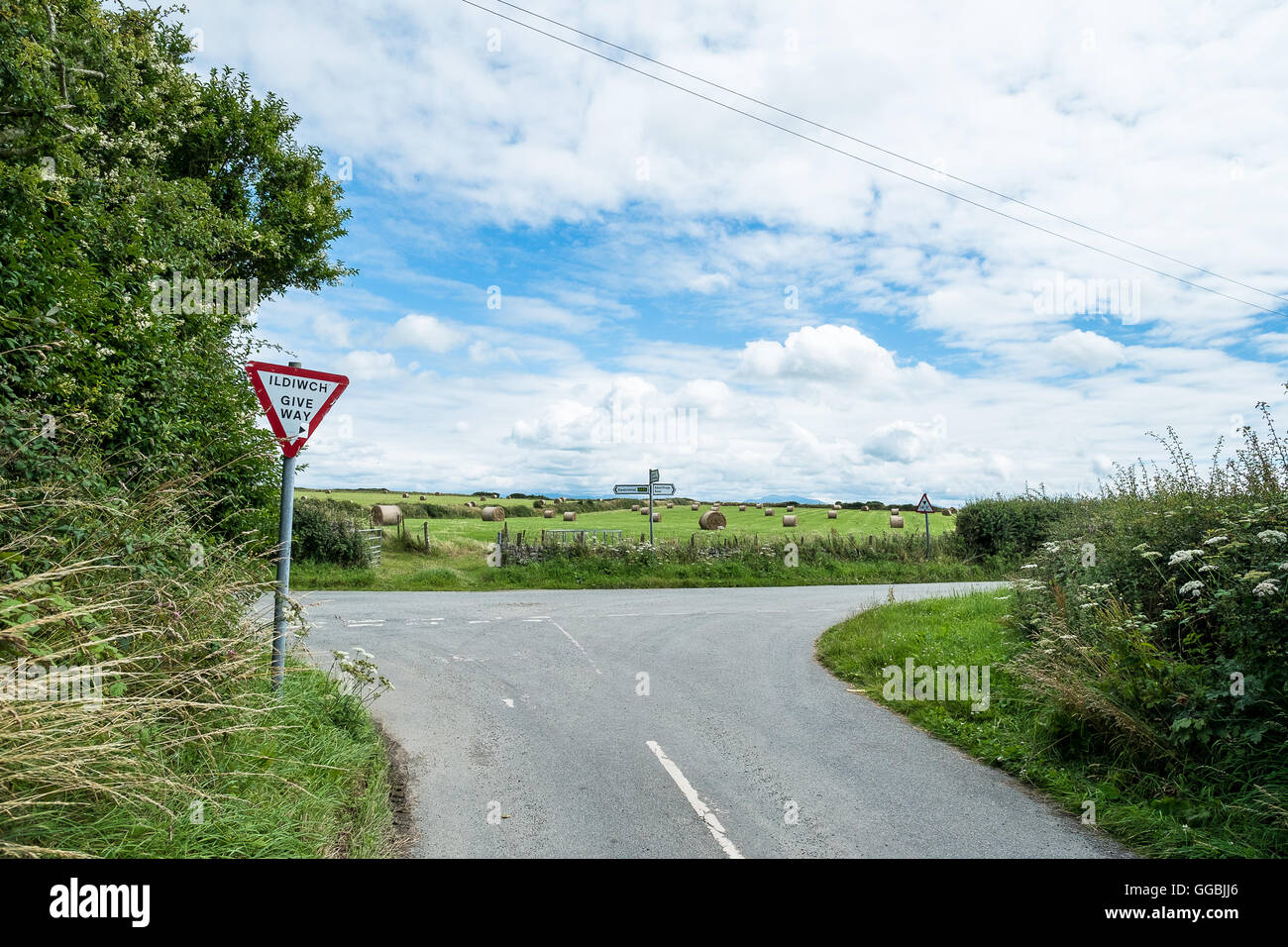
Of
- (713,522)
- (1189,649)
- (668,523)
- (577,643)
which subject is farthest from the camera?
(668,523)

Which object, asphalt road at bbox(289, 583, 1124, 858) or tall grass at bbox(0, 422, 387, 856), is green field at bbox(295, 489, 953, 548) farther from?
tall grass at bbox(0, 422, 387, 856)

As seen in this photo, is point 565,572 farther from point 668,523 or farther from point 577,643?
point 668,523

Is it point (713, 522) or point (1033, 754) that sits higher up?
point (713, 522)

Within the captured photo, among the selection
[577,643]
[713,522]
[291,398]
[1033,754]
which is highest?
[291,398]

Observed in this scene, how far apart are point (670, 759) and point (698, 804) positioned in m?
1.09

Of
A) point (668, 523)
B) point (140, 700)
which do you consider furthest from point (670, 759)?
point (668, 523)

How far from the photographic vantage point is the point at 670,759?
6.24m

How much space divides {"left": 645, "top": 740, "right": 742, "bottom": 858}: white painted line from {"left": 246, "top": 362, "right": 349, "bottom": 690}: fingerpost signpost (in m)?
3.43

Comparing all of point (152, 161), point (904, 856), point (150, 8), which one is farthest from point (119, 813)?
point (150, 8)

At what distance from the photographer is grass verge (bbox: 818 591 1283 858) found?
450 centimetres

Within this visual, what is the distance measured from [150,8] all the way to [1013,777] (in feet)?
78.7

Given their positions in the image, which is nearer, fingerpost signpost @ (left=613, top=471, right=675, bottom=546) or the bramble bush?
the bramble bush

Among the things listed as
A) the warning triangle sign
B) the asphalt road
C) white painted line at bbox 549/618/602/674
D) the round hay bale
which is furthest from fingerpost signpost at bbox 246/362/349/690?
the round hay bale
